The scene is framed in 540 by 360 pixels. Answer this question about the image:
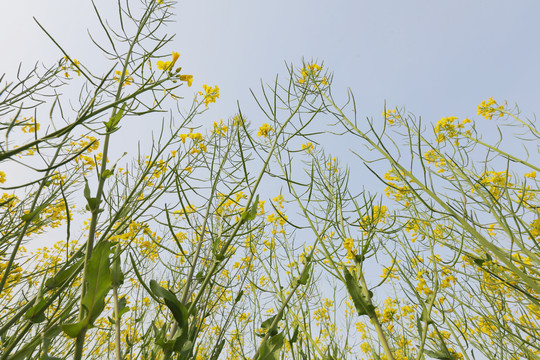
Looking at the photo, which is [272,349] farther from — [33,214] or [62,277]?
[33,214]

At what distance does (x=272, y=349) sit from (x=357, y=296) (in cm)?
21

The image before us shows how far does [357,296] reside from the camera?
624 mm

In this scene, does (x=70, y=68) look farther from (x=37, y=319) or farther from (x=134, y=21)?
(x=37, y=319)

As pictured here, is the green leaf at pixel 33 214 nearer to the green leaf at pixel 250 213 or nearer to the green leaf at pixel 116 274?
the green leaf at pixel 116 274

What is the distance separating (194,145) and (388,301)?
3.04 meters

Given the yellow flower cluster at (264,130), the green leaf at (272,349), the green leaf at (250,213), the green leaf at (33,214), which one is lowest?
the green leaf at (272,349)

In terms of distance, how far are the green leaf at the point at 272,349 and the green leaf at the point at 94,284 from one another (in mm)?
265

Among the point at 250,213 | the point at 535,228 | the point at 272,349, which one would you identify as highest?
the point at 535,228

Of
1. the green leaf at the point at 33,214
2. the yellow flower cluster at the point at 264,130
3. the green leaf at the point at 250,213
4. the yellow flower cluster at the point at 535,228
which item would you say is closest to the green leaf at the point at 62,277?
the green leaf at the point at 33,214

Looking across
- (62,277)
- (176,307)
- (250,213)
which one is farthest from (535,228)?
(62,277)

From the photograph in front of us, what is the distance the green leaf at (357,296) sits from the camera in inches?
24.3

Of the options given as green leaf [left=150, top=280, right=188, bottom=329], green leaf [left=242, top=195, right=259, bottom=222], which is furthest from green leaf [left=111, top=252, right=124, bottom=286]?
green leaf [left=242, top=195, right=259, bottom=222]

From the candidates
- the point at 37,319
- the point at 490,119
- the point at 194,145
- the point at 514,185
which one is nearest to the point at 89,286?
the point at 37,319

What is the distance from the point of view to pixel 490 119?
8.23 ft
